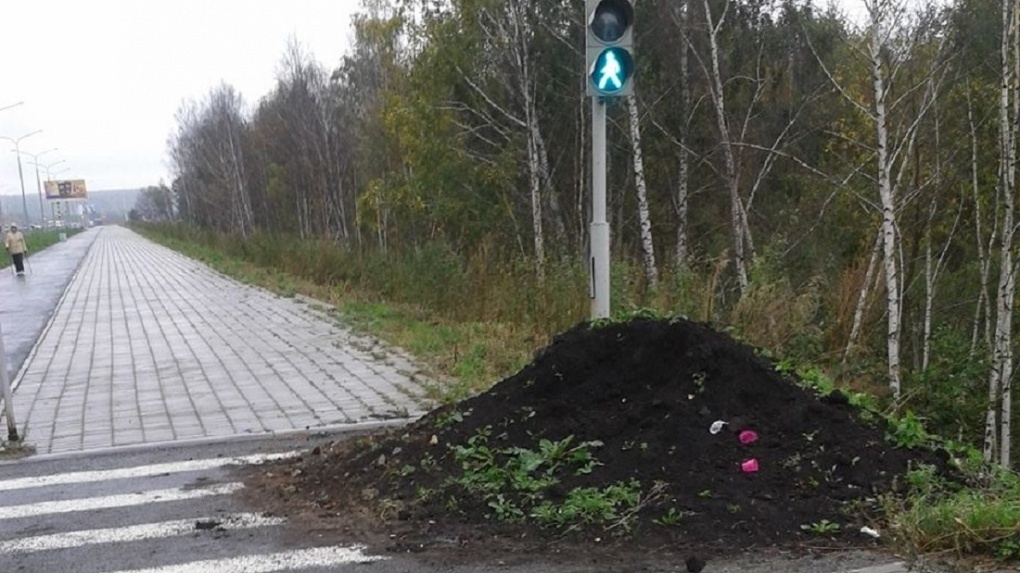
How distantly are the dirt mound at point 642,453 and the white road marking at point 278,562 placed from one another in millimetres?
451

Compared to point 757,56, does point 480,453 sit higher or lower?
lower

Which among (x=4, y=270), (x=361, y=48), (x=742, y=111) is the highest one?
(x=361, y=48)

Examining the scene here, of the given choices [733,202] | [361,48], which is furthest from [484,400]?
[361,48]

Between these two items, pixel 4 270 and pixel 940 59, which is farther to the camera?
pixel 4 270

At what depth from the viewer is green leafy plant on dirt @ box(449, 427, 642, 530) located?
4.57 meters

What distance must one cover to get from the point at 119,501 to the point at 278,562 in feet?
5.97

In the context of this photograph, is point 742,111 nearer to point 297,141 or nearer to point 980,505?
point 980,505

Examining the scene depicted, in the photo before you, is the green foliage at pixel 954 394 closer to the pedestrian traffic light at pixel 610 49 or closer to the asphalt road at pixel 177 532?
the pedestrian traffic light at pixel 610 49

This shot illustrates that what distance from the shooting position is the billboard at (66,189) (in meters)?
118

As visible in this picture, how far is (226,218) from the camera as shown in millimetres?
55438

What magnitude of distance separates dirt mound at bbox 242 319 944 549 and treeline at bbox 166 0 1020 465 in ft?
14.4

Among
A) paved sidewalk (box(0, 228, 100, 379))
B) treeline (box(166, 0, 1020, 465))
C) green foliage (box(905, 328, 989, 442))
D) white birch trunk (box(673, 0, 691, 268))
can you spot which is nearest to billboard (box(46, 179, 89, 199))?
paved sidewalk (box(0, 228, 100, 379))

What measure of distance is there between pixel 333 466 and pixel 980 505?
3.82 metres

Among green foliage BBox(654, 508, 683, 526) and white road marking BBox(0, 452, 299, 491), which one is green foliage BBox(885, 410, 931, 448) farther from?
white road marking BBox(0, 452, 299, 491)
